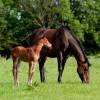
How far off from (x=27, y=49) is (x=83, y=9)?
58363mm

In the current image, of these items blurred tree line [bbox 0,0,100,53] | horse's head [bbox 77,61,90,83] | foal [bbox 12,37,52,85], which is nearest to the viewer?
foal [bbox 12,37,52,85]

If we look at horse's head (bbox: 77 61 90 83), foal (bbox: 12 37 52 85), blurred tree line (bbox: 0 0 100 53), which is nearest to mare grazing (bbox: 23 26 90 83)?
horse's head (bbox: 77 61 90 83)

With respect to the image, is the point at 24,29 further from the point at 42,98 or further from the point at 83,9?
the point at 42,98

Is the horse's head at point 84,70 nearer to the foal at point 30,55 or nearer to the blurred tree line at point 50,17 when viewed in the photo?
the foal at point 30,55

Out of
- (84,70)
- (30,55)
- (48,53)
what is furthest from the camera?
(48,53)

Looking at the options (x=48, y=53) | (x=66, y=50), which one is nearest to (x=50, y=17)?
(x=48, y=53)

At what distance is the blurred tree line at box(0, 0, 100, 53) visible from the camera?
68.5 metres

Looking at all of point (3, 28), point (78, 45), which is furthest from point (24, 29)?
point (78, 45)

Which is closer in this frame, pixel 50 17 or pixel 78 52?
pixel 78 52

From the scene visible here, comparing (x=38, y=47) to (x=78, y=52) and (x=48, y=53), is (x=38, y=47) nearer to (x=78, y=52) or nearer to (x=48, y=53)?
(x=78, y=52)

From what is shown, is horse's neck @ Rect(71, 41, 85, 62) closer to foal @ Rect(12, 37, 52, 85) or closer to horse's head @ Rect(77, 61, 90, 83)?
horse's head @ Rect(77, 61, 90, 83)

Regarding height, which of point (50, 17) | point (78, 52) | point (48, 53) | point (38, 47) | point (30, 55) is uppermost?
point (38, 47)

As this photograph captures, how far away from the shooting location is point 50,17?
7006 cm

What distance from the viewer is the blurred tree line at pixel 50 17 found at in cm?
6850
